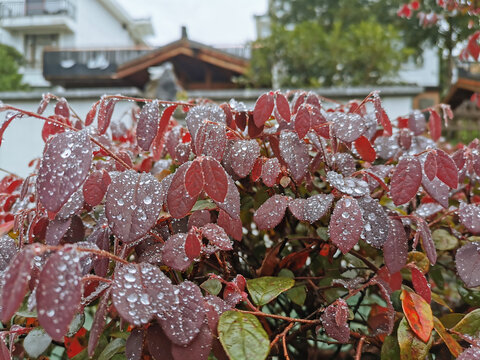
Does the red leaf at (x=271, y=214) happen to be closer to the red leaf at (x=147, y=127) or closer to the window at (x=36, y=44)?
the red leaf at (x=147, y=127)

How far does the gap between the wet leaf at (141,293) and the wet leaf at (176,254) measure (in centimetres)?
7

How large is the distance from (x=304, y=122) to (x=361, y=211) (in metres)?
0.20

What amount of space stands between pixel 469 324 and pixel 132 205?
596 millimetres

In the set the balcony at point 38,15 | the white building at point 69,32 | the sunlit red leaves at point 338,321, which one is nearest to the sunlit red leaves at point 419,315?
the sunlit red leaves at point 338,321

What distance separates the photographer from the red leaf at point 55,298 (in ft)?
1.29

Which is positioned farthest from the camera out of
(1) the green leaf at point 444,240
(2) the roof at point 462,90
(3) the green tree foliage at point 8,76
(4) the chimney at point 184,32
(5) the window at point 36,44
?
(5) the window at point 36,44

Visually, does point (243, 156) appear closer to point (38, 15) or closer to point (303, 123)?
point (303, 123)

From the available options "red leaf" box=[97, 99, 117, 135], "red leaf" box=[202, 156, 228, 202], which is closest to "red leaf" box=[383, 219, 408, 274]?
"red leaf" box=[202, 156, 228, 202]

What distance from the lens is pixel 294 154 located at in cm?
70

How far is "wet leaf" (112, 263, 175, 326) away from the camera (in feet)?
1.51

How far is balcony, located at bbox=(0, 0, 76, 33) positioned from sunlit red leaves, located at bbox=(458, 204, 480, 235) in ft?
70.6

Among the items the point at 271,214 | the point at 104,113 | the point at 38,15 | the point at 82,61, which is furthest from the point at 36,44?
the point at 271,214

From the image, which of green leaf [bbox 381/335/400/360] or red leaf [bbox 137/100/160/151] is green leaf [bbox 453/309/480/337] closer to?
green leaf [bbox 381/335/400/360]

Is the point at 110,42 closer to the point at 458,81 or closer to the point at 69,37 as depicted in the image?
the point at 69,37
